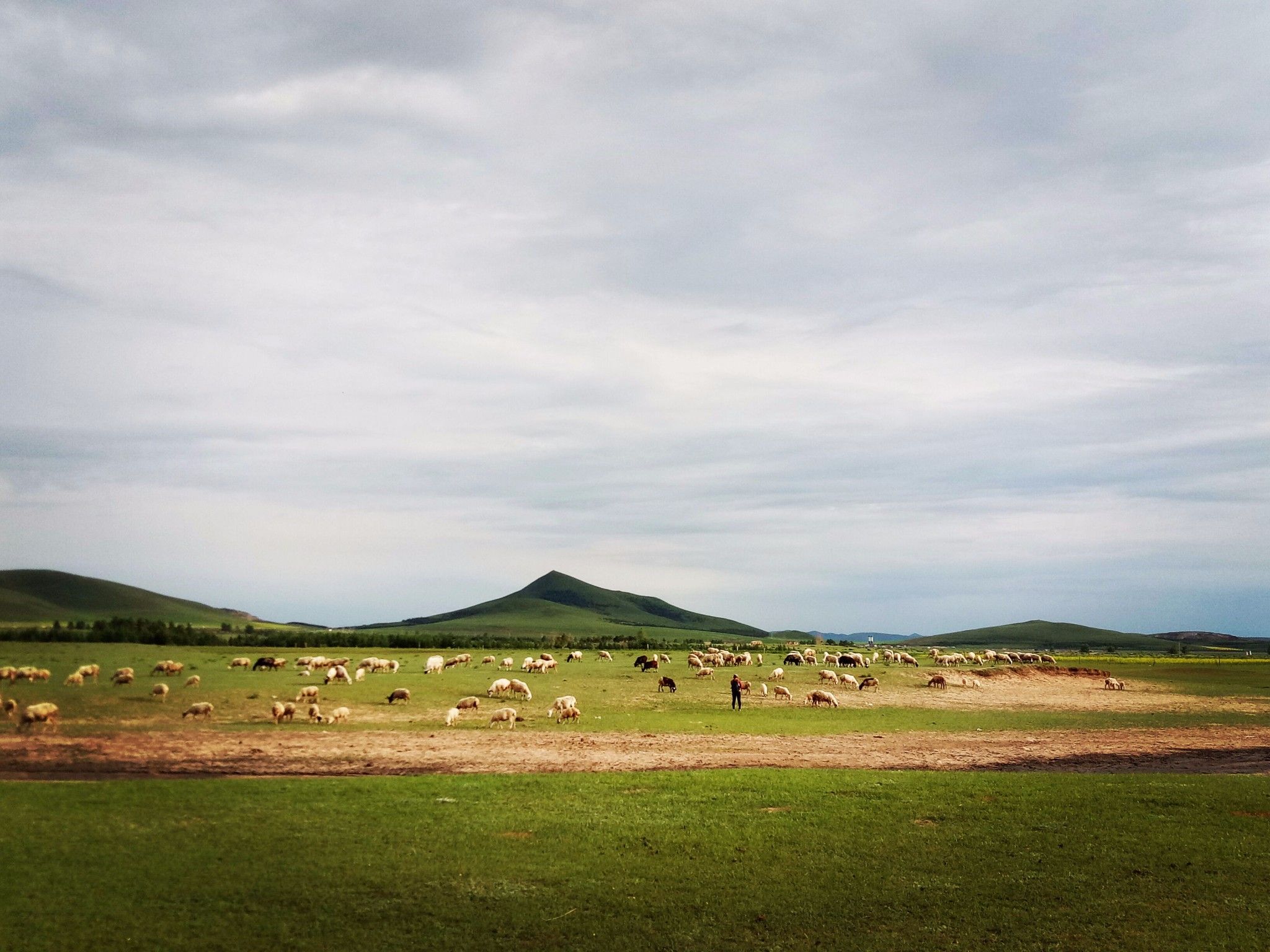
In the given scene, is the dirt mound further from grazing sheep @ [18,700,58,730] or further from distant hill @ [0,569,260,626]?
distant hill @ [0,569,260,626]

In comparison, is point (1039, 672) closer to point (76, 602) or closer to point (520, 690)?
point (520, 690)

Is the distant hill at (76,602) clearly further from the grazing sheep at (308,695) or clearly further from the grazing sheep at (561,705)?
the grazing sheep at (561,705)

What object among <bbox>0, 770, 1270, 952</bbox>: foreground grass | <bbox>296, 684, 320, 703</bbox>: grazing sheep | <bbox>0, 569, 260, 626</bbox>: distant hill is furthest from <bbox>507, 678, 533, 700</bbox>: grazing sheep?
<bbox>0, 569, 260, 626</bbox>: distant hill

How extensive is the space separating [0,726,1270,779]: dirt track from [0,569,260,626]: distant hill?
36868 mm

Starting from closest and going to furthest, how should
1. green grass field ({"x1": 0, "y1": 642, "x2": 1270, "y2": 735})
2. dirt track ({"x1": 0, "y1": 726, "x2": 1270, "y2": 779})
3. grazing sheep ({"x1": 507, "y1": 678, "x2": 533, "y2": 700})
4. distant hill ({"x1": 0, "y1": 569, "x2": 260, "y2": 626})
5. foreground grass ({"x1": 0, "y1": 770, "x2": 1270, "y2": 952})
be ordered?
foreground grass ({"x1": 0, "y1": 770, "x2": 1270, "y2": 952}) < dirt track ({"x1": 0, "y1": 726, "x2": 1270, "y2": 779}) < green grass field ({"x1": 0, "y1": 642, "x2": 1270, "y2": 735}) < grazing sheep ({"x1": 507, "y1": 678, "x2": 533, "y2": 700}) < distant hill ({"x1": 0, "y1": 569, "x2": 260, "y2": 626})

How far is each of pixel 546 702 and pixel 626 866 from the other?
90.7ft

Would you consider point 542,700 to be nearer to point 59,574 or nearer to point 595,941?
point 595,941

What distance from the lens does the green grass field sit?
1325 inches

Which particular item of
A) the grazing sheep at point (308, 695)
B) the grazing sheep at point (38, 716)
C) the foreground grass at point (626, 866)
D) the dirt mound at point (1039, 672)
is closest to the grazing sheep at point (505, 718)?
the grazing sheep at point (308, 695)

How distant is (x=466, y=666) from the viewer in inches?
2511

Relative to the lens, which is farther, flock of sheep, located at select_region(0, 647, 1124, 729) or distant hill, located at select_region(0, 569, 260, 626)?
distant hill, located at select_region(0, 569, 260, 626)

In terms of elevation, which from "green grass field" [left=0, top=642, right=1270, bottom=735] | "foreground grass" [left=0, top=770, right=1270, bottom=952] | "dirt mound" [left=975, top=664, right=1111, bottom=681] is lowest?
"dirt mound" [left=975, top=664, right=1111, bottom=681]

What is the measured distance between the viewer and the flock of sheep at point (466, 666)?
3353 cm

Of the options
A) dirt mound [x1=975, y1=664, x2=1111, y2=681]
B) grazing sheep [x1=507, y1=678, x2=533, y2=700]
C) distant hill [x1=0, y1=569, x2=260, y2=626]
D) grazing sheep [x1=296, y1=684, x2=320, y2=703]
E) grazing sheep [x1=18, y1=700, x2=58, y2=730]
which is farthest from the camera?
dirt mound [x1=975, y1=664, x2=1111, y2=681]
